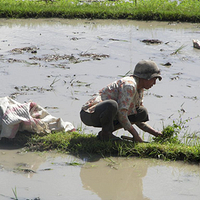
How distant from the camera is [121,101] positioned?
13.0 ft

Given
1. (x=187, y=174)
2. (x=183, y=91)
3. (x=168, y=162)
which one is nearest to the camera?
(x=187, y=174)

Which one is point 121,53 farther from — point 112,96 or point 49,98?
point 112,96

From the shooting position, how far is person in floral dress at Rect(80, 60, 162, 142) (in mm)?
3936

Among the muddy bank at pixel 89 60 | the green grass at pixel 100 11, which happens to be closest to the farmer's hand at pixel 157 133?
the muddy bank at pixel 89 60

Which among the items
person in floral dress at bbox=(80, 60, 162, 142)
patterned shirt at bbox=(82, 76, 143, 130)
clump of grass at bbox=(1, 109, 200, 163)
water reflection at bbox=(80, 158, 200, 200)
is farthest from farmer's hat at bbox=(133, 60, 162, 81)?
water reflection at bbox=(80, 158, 200, 200)

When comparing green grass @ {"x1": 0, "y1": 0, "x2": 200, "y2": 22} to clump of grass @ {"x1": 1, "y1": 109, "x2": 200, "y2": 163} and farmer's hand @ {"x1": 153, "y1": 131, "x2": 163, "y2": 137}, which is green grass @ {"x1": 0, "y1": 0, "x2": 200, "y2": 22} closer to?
farmer's hand @ {"x1": 153, "y1": 131, "x2": 163, "y2": 137}

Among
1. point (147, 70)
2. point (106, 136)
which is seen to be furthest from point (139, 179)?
point (147, 70)

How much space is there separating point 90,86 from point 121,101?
2.03 m

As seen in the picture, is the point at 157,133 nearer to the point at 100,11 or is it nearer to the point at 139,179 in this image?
the point at 139,179

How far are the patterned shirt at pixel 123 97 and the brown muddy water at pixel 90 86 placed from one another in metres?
0.42

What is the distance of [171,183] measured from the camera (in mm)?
3445

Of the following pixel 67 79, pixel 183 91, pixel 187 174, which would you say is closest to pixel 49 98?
pixel 67 79

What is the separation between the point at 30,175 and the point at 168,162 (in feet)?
4.16

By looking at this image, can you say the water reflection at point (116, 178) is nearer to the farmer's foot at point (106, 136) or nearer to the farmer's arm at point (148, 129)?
the farmer's foot at point (106, 136)
